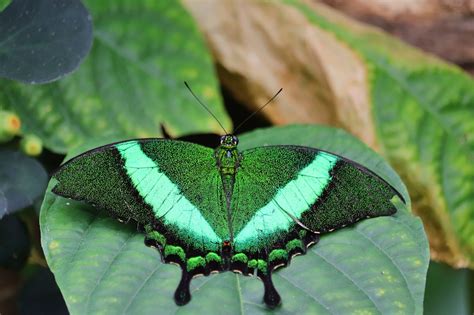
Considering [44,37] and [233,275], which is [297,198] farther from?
[44,37]

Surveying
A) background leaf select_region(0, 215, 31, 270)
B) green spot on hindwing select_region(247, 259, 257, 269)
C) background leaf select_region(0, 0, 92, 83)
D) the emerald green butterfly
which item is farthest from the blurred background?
green spot on hindwing select_region(247, 259, 257, 269)

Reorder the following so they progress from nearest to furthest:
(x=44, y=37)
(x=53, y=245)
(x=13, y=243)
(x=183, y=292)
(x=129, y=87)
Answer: (x=183, y=292)
(x=53, y=245)
(x=44, y=37)
(x=13, y=243)
(x=129, y=87)

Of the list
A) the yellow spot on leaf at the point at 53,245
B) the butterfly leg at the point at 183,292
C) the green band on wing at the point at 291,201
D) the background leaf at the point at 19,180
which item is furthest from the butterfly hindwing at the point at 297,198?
the background leaf at the point at 19,180

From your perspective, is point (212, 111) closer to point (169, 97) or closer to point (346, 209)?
point (169, 97)

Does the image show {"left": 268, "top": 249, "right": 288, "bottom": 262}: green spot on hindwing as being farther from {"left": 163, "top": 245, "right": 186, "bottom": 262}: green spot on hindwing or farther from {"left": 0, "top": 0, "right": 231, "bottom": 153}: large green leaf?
{"left": 0, "top": 0, "right": 231, "bottom": 153}: large green leaf

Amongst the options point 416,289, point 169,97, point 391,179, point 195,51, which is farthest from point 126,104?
point 416,289

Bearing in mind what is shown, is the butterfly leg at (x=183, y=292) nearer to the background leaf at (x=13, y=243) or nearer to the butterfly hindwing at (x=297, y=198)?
the butterfly hindwing at (x=297, y=198)

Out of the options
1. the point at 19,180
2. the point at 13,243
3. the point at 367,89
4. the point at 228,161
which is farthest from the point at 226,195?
the point at 367,89
